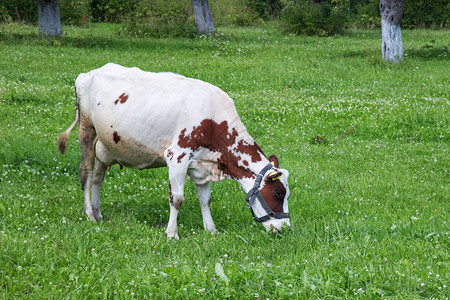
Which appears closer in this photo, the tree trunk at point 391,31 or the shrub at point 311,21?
the tree trunk at point 391,31

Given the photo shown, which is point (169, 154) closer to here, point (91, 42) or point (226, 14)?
point (91, 42)

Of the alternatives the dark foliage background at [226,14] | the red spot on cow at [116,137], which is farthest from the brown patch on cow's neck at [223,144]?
the dark foliage background at [226,14]

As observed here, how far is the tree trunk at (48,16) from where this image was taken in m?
26.2

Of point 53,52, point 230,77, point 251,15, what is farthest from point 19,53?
point 251,15

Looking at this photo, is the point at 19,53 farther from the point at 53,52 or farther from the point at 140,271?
the point at 140,271

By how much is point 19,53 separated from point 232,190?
15278mm

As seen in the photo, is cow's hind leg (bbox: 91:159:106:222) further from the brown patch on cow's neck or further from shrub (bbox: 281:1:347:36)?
shrub (bbox: 281:1:347:36)

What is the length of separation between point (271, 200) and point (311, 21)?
27296 millimetres

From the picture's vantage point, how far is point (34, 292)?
536 centimetres

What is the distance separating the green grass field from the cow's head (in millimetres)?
205

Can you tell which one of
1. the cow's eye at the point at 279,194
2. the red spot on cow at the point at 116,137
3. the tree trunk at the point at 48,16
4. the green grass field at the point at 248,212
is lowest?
the green grass field at the point at 248,212

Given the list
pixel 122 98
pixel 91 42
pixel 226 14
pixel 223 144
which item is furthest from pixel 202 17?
pixel 223 144

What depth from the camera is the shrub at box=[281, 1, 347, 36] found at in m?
33.2

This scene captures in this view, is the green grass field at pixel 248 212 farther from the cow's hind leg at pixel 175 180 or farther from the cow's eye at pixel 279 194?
the cow's eye at pixel 279 194
